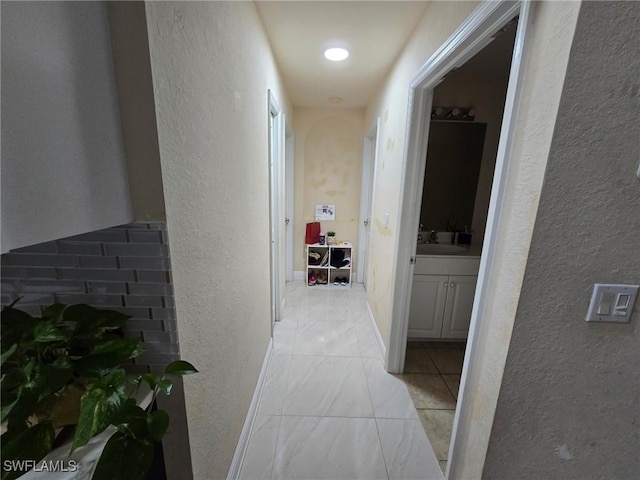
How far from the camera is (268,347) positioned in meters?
2.10

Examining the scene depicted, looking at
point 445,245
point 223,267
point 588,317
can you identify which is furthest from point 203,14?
point 445,245

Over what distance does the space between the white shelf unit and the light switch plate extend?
2828mm

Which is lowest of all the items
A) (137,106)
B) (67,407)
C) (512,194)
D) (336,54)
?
(67,407)

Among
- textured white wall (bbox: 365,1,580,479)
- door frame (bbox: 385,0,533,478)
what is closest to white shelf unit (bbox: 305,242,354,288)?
door frame (bbox: 385,0,533,478)

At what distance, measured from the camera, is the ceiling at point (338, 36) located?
1.46 meters

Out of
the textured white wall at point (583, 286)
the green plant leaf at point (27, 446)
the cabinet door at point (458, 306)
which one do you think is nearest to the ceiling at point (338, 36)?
the textured white wall at point (583, 286)

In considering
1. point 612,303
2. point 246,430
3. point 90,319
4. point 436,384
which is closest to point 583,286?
point 612,303

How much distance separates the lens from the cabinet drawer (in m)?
2.11

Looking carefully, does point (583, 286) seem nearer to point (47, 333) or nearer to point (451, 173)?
point (47, 333)

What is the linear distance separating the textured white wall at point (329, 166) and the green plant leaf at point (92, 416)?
129 inches

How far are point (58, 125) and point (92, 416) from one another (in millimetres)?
499

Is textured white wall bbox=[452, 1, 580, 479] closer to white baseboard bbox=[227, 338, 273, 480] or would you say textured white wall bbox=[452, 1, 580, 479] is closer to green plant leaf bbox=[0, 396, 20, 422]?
white baseboard bbox=[227, 338, 273, 480]

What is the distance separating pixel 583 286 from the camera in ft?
2.67

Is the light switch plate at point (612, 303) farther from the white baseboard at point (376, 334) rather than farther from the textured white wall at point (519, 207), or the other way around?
the white baseboard at point (376, 334)
